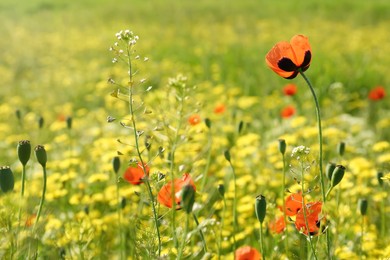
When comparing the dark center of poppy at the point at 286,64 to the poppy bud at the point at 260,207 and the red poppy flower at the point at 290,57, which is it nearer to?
the red poppy flower at the point at 290,57

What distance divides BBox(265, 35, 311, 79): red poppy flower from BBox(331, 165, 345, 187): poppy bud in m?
0.25

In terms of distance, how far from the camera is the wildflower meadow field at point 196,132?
132cm

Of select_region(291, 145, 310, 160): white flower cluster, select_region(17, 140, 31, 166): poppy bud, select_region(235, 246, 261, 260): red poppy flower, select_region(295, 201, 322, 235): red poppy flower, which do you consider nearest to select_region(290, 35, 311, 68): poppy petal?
select_region(291, 145, 310, 160): white flower cluster

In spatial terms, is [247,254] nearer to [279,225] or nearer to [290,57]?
[279,225]

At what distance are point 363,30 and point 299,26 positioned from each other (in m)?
1.14

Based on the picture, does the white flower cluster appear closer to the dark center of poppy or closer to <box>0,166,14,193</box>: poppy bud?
the dark center of poppy

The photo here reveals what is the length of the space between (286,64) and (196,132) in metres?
0.35

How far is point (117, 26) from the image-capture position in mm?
11359

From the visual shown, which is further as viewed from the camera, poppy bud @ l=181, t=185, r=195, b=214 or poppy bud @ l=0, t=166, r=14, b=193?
poppy bud @ l=0, t=166, r=14, b=193

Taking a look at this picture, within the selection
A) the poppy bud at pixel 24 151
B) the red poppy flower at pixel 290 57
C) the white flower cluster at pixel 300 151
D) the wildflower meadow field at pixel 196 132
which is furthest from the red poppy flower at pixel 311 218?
the poppy bud at pixel 24 151

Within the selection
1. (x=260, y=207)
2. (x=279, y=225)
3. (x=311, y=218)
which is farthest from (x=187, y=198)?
(x=279, y=225)

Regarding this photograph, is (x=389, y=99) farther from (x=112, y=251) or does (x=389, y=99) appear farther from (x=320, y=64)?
(x=112, y=251)

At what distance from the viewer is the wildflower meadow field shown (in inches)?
52.0

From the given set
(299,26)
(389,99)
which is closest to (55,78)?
(389,99)
